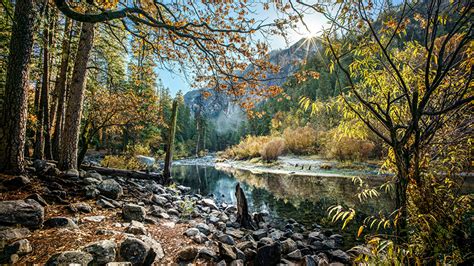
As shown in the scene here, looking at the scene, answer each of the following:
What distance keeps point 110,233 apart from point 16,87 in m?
2.90

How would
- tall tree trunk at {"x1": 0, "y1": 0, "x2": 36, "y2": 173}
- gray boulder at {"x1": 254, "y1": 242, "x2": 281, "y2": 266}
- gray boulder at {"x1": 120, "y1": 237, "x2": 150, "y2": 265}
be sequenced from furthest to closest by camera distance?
tall tree trunk at {"x1": 0, "y1": 0, "x2": 36, "y2": 173} < gray boulder at {"x1": 254, "y1": 242, "x2": 281, "y2": 266} < gray boulder at {"x1": 120, "y1": 237, "x2": 150, "y2": 265}

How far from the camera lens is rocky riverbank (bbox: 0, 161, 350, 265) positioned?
2.34m

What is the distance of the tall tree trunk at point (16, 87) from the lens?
3.67 m

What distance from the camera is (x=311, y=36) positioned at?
2279mm

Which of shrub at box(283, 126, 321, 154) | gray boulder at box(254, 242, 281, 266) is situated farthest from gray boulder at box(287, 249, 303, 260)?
shrub at box(283, 126, 321, 154)

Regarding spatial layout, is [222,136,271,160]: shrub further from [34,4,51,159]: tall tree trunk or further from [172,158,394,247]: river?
[34,4,51,159]: tall tree trunk

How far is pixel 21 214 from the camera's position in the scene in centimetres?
262

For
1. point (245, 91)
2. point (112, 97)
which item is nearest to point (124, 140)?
point (112, 97)

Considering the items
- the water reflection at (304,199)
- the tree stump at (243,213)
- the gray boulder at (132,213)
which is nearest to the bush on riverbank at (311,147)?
the water reflection at (304,199)

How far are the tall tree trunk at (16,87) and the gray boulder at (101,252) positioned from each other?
104 inches

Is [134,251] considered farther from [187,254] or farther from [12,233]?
[12,233]

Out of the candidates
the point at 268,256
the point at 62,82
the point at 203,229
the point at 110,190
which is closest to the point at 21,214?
the point at 110,190

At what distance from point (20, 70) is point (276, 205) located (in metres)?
7.42

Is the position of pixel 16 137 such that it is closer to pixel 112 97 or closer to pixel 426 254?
pixel 112 97
